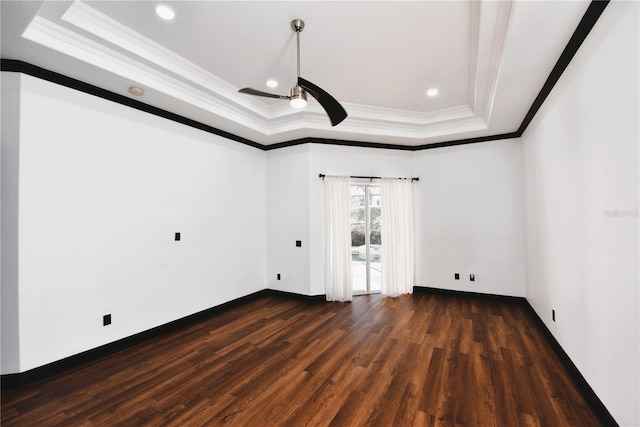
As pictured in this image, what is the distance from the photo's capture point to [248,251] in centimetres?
459

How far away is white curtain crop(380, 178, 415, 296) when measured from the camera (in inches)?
186

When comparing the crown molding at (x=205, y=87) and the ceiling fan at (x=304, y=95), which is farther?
the crown molding at (x=205, y=87)

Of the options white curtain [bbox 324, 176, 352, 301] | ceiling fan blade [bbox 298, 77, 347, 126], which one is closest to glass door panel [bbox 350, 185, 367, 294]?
white curtain [bbox 324, 176, 352, 301]

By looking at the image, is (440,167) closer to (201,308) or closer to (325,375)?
(325,375)

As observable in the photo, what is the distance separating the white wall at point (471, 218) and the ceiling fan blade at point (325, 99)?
320 cm

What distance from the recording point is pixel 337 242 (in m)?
4.58

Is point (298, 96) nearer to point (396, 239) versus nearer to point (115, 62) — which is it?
point (115, 62)

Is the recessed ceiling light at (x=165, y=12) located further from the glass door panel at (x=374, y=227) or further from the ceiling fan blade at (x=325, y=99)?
the glass door panel at (x=374, y=227)

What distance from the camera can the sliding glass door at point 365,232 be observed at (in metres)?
4.88

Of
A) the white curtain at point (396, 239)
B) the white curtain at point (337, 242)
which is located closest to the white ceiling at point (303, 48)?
the white curtain at point (337, 242)

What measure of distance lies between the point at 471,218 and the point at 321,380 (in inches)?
145

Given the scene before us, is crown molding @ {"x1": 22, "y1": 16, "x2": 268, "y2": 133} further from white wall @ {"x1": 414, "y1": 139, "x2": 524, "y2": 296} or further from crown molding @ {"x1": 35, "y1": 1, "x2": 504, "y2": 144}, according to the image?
white wall @ {"x1": 414, "y1": 139, "x2": 524, "y2": 296}

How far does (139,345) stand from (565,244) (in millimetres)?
4439

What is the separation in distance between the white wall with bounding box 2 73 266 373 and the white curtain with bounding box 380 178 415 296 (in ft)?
8.65
